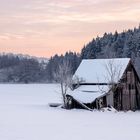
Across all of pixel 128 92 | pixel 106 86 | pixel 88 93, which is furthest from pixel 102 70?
pixel 88 93

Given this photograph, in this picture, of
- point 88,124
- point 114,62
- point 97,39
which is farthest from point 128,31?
point 88,124

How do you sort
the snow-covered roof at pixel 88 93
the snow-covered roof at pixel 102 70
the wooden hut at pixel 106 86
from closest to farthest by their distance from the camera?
the snow-covered roof at pixel 88 93 → the wooden hut at pixel 106 86 → the snow-covered roof at pixel 102 70

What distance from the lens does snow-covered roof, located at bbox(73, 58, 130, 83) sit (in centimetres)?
5681

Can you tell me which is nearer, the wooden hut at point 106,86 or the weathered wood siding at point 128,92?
the wooden hut at point 106,86

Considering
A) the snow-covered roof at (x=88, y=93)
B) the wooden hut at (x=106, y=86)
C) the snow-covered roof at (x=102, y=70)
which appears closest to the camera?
the snow-covered roof at (x=88, y=93)

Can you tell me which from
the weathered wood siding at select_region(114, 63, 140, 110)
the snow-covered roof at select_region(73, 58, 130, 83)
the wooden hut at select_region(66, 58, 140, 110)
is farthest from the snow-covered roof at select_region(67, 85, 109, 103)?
the weathered wood siding at select_region(114, 63, 140, 110)

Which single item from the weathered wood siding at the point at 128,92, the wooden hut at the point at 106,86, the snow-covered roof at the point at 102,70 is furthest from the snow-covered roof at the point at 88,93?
the weathered wood siding at the point at 128,92

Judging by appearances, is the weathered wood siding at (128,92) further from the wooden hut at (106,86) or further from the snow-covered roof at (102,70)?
the snow-covered roof at (102,70)

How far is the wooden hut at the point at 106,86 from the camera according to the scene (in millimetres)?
53594

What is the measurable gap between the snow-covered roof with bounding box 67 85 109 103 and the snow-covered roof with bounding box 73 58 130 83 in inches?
51.4

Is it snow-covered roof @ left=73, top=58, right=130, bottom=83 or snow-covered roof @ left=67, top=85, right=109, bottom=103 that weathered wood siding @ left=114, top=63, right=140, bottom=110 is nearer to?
snow-covered roof @ left=73, top=58, right=130, bottom=83

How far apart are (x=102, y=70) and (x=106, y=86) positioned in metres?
4.13

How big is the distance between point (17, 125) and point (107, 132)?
729cm

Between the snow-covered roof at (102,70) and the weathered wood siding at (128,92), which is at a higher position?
the snow-covered roof at (102,70)
